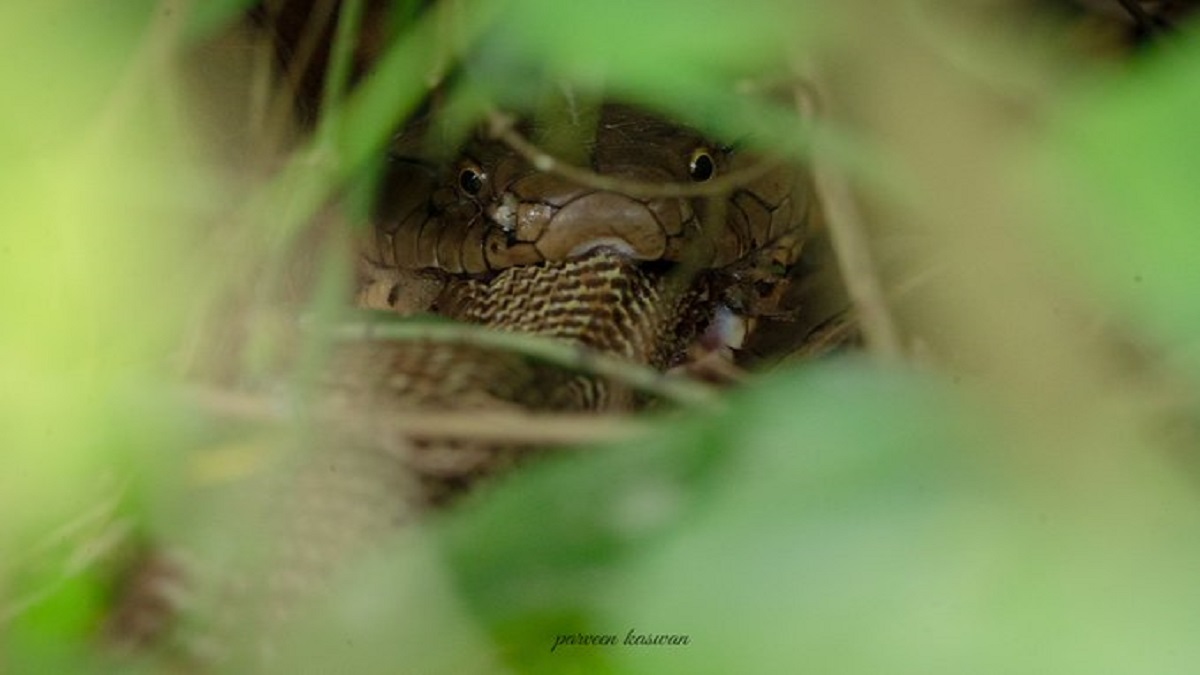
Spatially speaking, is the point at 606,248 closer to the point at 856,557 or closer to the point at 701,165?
the point at 701,165

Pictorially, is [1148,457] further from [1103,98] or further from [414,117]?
[414,117]

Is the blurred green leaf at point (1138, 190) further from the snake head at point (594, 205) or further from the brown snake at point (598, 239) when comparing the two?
the snake head at point (594, 205)

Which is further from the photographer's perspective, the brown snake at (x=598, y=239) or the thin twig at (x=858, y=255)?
the brown snake at (x=598, y=239)

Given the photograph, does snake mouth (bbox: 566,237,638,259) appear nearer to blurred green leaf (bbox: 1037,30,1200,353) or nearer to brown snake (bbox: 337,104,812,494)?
brown snake (bbox: 337,104,812,494)

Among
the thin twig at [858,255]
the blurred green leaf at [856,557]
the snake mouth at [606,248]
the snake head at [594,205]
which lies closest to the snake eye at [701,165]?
the snake head at [594,205]

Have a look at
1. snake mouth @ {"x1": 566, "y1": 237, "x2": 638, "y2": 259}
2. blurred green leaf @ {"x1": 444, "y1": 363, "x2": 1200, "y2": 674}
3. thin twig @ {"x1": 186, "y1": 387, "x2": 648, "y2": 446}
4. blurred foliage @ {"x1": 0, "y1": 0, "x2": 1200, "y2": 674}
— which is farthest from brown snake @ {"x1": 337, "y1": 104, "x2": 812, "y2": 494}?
blurred green leaf @ {"x1": 444, "y1": 363, "x2": 1200, "y2": 674}
